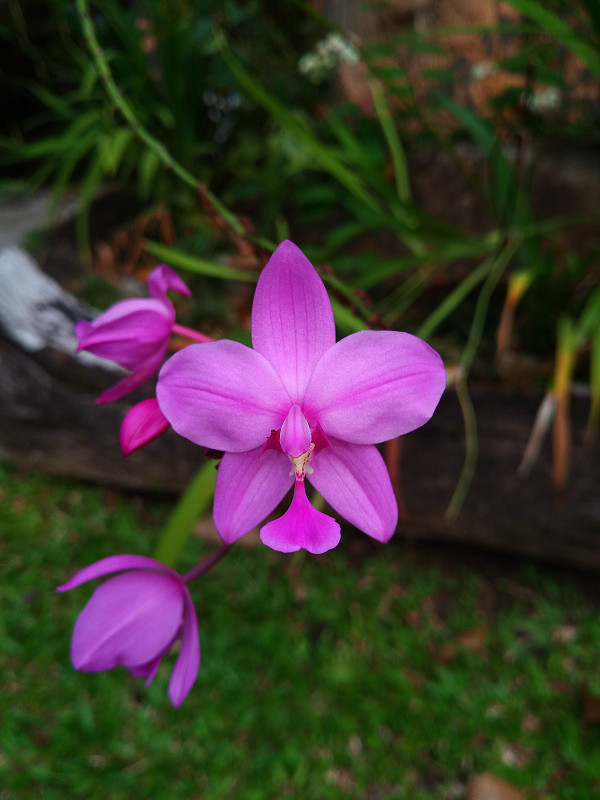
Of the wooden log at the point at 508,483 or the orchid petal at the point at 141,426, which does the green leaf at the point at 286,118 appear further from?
the orchid petal at the point at 141,426

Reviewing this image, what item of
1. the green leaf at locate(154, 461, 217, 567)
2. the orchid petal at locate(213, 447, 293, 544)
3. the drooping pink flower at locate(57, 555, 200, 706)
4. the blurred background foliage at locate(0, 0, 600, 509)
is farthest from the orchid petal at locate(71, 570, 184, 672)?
the blurred background foliage at locate(0, 0, 600, 509)

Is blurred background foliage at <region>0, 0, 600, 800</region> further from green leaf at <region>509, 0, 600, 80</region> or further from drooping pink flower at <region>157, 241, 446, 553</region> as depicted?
drooping pink flower at <region>157, 241, 446, 553</region>

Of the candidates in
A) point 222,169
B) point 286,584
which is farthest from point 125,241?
point 286,584

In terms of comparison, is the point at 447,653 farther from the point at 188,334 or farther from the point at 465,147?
the point at 465,147

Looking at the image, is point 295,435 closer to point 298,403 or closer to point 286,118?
point 298,403

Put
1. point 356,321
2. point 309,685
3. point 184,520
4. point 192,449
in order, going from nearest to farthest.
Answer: point 356,321 < point 184,520 < point 309,685 < point 192,449

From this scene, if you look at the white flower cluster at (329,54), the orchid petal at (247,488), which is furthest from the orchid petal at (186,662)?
the white flower cluster at (329,54)

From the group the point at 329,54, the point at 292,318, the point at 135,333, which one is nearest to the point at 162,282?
the point at 135,333
